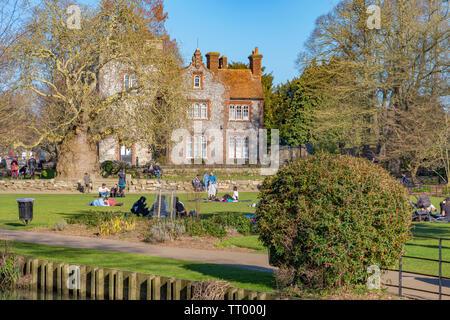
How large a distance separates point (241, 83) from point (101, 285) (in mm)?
52598

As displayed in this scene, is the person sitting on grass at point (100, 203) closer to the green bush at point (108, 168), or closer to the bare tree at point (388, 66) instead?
the green bush at point (108, 168)

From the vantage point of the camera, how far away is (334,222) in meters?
9.42

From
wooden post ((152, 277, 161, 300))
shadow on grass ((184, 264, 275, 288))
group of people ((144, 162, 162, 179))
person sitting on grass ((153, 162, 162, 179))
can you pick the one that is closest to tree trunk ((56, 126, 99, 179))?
person sitting on grass ((153, 162, 162, 179))

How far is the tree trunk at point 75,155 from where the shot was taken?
125 ft

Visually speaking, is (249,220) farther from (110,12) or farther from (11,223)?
(110,12)

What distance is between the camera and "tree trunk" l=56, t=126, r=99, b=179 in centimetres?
3806

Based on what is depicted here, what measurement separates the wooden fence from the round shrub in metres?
0.98

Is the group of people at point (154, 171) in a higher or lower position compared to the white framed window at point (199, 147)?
lower

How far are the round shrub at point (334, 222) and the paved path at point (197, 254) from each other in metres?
1.19

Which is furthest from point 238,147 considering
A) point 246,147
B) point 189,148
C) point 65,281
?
point 65,281

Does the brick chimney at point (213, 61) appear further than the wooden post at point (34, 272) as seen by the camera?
Yes

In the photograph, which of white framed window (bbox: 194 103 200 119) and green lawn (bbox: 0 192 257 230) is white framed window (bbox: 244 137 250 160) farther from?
green lawn (bbox: 0 192 257 230)

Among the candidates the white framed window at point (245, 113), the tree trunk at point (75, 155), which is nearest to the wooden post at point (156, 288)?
the tree trunk at point (75, 155)

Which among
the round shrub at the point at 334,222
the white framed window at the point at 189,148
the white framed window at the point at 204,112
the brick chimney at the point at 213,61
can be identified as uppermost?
the brick chimney at the point at 213,61
